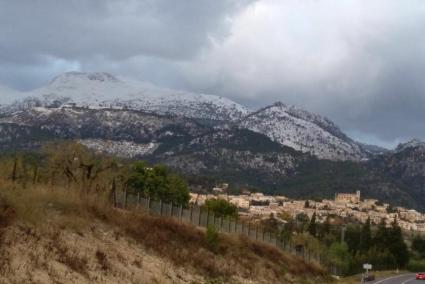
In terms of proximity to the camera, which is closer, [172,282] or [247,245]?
[172,282]

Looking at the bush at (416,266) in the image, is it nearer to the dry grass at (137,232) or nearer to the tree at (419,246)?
the tree at (419,246)

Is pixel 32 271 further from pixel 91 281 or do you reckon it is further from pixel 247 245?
pixel 247 245

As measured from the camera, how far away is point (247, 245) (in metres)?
53.4

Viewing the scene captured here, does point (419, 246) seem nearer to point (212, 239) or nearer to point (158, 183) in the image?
point (158, 183)

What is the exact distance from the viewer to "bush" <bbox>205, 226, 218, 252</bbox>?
4253 cm

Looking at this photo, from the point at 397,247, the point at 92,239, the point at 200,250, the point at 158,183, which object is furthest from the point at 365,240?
the point at 92,239

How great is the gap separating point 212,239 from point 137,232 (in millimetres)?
10390

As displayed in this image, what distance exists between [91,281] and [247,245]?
105 feet

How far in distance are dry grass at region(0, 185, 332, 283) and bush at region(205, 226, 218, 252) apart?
22cm

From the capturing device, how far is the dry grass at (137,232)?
24.8 m

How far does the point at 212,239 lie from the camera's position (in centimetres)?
4278

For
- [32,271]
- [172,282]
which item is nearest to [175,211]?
[172,282]

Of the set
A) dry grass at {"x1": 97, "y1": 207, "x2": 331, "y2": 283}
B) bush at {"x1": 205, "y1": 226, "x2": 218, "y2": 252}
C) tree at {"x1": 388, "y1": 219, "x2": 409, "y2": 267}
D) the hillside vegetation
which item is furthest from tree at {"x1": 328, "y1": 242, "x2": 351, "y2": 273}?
bush at {"x1": 205, "y1": 226, "x2": 218, "y2": 252}

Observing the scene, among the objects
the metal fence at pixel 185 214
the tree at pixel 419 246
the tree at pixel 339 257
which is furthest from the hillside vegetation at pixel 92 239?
the tree at pixel 419 246
